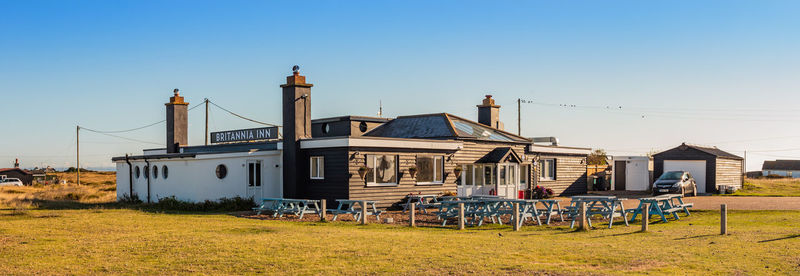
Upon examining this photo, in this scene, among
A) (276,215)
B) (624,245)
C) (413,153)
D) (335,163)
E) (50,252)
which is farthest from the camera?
(413,153)

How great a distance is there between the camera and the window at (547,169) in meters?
33.7

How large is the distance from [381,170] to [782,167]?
95.2 metres

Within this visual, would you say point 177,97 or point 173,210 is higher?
point 177,97

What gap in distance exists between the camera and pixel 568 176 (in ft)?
116

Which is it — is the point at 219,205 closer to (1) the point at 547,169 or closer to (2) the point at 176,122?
(2) the point at 176,122

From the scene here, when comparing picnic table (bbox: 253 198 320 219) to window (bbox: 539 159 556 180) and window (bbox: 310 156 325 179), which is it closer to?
window (bbox: 310 156 325 179)

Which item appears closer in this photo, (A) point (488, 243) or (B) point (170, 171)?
(A) point (488, 243)

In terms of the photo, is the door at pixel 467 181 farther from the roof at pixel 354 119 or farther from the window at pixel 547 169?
the window at pixel 547 169

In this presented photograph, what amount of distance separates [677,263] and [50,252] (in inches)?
418

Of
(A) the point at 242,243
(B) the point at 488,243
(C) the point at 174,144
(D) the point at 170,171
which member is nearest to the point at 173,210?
(D) the point at 170,171

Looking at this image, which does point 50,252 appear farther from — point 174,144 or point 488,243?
point 174,144

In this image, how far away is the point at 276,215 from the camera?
71.5 ft

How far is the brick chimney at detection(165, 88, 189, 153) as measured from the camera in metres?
32.3

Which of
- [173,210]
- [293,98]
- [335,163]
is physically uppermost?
[293,98]
